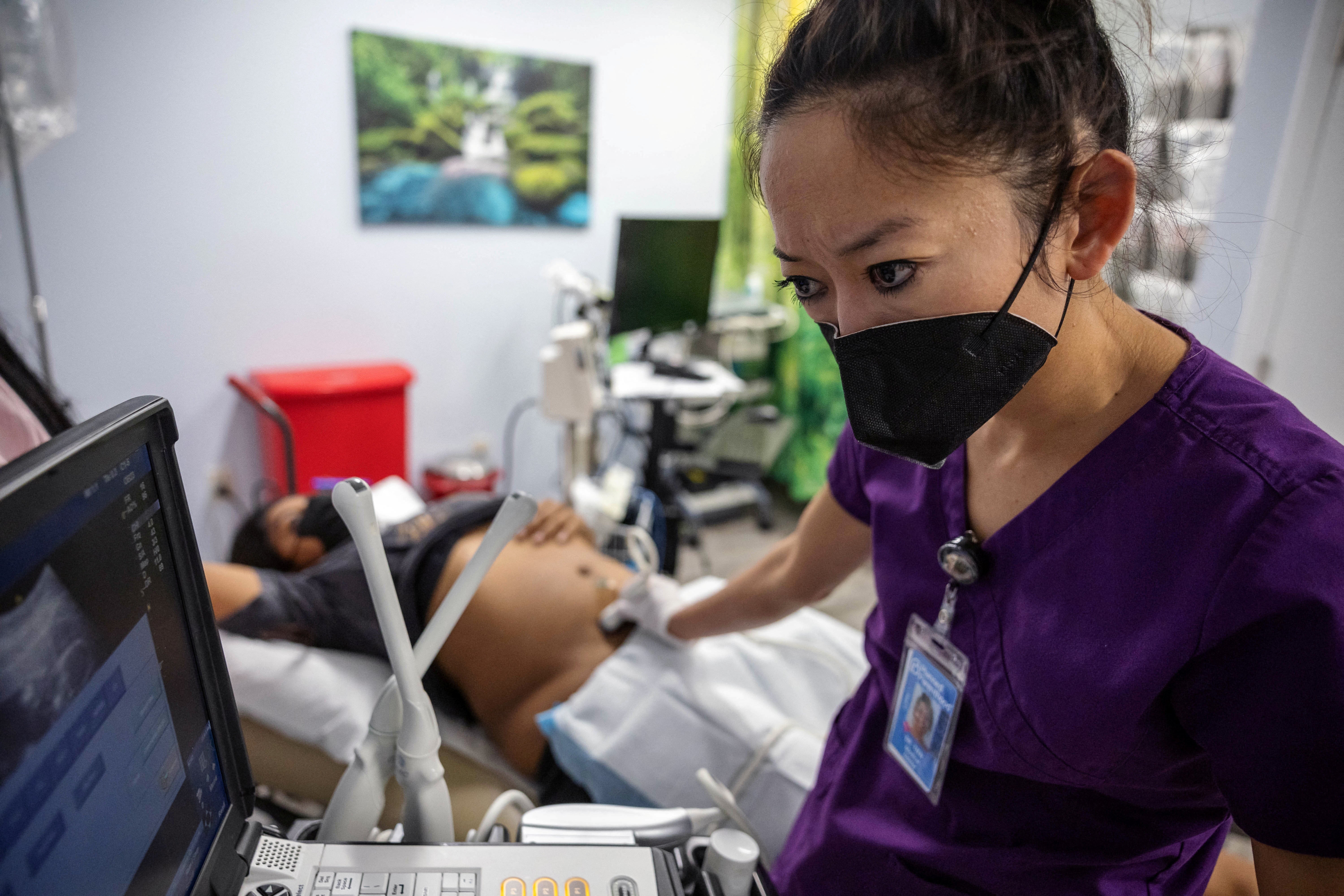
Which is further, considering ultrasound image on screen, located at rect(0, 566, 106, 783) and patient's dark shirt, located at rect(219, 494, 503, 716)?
patient's dark shirt, located at rect(219, 494, 503, 716)

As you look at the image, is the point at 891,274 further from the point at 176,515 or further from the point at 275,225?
the point at 275,225

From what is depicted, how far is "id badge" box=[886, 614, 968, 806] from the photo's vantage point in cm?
79

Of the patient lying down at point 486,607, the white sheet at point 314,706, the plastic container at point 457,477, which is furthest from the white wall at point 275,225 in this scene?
the white sheet at point 314,706

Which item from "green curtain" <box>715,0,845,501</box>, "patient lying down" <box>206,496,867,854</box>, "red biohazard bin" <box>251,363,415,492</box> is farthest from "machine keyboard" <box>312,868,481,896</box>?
"green curtain" <box>715,0,845,501</box>

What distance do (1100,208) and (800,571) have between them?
23.8 inches

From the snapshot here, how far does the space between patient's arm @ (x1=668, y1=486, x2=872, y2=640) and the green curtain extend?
2.31m

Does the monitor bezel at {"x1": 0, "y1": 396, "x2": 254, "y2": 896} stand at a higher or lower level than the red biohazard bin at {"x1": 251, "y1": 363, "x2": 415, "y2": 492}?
higher

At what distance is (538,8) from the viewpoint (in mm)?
2896

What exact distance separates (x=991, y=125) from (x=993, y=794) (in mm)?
631

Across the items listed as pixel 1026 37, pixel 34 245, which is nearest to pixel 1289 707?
pixel 1026 37

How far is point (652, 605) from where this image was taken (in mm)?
1420

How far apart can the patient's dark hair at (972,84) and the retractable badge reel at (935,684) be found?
33 cm

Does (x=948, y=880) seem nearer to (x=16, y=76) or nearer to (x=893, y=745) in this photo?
(x=893, y=745)

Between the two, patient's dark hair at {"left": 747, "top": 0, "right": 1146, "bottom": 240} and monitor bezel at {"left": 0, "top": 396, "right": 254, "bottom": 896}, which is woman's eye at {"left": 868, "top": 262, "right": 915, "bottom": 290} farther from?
monitor bezel at {"left": 0, "top": 396, "right": 254, "bottom": 896}
